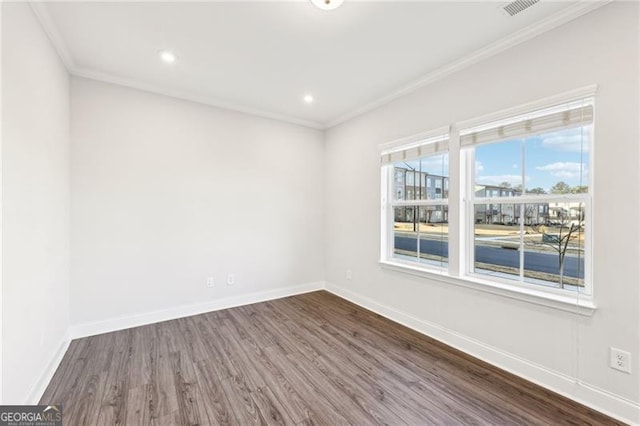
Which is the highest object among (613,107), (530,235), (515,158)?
(613,107)

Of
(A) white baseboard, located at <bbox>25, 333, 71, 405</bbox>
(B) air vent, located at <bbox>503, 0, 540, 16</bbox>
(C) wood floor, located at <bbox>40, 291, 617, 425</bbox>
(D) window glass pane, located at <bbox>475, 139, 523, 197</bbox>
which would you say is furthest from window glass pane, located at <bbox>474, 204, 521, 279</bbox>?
(A) white baseboard, located at <bbox>25, 333, 71, 405</bbox>

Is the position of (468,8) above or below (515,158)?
above

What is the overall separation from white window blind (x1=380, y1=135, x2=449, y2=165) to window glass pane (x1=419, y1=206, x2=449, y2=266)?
625 millimetres

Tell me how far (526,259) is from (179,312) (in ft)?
12.5

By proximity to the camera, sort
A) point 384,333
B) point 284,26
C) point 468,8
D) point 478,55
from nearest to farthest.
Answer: point 468,8 → point 284,26 → point 478,55 → point 384,333

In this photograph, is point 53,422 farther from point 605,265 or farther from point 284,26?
point 605,265

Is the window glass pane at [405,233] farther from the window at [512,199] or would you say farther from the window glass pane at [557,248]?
the window glass pane at [557,248]

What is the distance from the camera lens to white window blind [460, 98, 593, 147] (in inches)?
76.2

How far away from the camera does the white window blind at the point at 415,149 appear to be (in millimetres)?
2845

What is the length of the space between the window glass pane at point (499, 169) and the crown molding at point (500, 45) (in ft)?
2.63

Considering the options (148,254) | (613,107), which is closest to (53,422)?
(148,254)

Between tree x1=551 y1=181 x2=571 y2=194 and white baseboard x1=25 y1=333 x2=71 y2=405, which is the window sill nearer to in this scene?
tree x1=551 y1=181 x2=571 y2=194

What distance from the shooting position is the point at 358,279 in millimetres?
3904

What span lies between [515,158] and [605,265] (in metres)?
1.04
